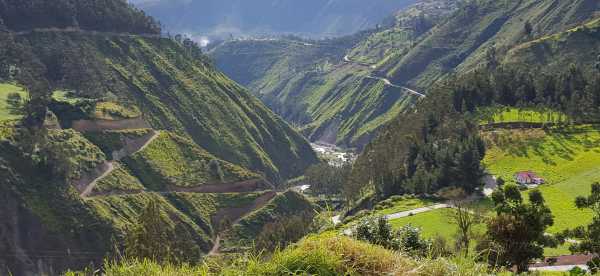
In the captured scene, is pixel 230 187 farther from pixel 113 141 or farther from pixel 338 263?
pixel 338 263

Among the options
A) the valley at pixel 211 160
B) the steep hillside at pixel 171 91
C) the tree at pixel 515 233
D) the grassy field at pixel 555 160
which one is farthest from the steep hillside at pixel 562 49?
the tree at pixel 515 233

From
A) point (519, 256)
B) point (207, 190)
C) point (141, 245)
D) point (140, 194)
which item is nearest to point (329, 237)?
point (519, 256)

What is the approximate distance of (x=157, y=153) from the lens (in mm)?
120625

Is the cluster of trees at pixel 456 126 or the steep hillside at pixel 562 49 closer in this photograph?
the cluster of trees at pixel 456 126

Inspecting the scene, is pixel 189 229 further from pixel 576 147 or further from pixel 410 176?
pixel 576 147

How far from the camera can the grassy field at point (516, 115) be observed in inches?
4130

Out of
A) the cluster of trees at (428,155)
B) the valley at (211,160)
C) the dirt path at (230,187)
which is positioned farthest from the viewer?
the dirt path at (230,187)

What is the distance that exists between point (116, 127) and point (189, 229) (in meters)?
31.0

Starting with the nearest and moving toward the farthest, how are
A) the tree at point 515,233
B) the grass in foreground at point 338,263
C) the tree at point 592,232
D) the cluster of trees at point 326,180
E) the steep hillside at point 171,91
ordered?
the grass in foreground at point 338,263
the tree at point 515,233
the tree at point 592,232
the steep hillside at point 171,91
the cluster of trees at point 326,180

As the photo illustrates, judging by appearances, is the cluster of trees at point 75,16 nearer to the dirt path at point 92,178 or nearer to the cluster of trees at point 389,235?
the dirt path at point 92,178

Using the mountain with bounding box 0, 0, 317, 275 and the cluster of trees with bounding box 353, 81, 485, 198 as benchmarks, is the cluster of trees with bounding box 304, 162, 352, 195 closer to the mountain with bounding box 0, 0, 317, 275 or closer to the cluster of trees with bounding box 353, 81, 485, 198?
the mountain with bounding box 0, 0, 317, 275

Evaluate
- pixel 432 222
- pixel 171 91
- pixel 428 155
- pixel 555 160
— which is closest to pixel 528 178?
pixel 555 160

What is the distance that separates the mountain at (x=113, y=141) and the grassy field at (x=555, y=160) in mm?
46614

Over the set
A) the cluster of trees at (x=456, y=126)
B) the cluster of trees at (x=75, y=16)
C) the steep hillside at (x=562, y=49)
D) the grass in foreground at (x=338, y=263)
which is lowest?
the grass in foreground at (x=338, y=263)
